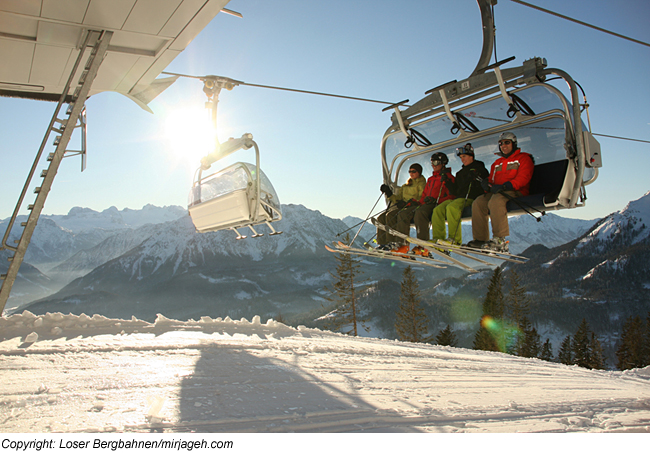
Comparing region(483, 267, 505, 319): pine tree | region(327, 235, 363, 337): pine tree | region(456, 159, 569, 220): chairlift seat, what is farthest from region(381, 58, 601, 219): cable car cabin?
region(483, 267, 505, 319): pine tree

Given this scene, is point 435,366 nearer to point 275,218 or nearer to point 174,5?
point 275,218

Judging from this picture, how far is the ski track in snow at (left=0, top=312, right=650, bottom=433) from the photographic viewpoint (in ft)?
10.7

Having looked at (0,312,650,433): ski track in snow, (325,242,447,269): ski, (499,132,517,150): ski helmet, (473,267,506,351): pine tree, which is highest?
(499,132,517,150): ski helmet

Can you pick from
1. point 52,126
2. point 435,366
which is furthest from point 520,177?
point 52,126

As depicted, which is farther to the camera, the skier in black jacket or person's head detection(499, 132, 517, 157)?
the skier in black jacket

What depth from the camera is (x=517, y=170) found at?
6758 mm

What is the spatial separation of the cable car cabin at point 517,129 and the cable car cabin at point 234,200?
2.74m

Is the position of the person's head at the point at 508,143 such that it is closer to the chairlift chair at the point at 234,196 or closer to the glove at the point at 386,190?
the glove at the point at 386,190

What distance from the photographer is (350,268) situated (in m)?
41.0

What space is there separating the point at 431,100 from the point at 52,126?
226 inches

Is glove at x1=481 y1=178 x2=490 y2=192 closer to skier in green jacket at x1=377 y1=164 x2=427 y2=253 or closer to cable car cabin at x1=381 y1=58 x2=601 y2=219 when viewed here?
cable car cabin at x1=381 y1=58 x2=601 y2=219

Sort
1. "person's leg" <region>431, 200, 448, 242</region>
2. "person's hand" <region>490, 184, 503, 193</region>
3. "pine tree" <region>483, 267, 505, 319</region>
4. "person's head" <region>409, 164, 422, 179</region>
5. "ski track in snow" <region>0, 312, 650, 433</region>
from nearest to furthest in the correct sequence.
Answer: "ski track in snow" <region>0, 312, 650, 433</region> < "person's hand" <region>490, 184, 503, 193</region> < "person's leg" <region>431, 200, 448, 242</region> < "person's head" <region>409, 164, 422, 179</region> < "pine tree" <region>483, 267, 505, 319</region>

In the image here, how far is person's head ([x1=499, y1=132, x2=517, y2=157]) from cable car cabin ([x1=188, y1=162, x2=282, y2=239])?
15.2 feet

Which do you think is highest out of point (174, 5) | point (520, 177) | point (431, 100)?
point (174, 5)
